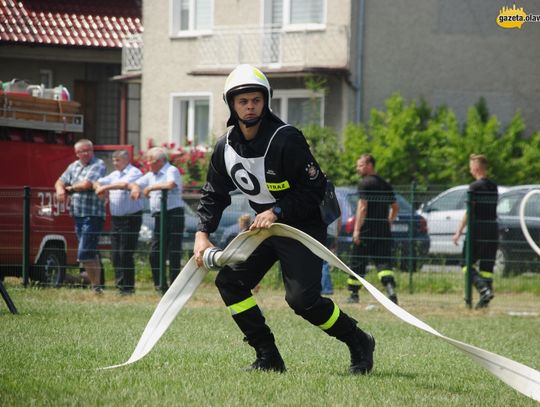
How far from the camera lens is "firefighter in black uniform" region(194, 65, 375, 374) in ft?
23.8

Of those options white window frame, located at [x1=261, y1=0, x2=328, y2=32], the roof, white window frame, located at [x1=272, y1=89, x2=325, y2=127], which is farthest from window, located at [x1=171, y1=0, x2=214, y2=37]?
the roof

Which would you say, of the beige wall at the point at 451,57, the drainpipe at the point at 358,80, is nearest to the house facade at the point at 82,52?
the drainpipe at the point at 358,80

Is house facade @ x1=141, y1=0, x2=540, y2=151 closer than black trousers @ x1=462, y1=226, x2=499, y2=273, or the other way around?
black trousers @ x1=462, y1=226, x2=499, y2=273

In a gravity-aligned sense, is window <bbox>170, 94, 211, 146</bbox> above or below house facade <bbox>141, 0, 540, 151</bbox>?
below

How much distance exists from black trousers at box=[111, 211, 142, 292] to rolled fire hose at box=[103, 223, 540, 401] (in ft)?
26.2

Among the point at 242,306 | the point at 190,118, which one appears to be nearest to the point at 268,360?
the point at 242,306

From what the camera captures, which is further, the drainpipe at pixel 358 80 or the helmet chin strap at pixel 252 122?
the drainpipe at pixel 358 80

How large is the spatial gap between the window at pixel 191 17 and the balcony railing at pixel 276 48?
0.78 meters

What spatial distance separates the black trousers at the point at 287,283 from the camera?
732 cm

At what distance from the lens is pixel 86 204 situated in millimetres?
15867

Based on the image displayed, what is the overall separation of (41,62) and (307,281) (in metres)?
30.5

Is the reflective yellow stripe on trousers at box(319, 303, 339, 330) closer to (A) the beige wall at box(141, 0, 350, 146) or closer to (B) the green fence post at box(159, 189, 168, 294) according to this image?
(B) the green fence post at box(159, 189, 168, 294)

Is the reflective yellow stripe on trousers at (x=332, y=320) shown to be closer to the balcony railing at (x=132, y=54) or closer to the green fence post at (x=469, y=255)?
the green fence post at (x=469, y=255)

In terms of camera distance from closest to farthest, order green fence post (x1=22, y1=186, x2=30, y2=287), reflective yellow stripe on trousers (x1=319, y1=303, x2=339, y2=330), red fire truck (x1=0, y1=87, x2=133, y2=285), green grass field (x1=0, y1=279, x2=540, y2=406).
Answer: green grass field (x1=0, y1=279, x2=540, y2=406), reflective yellow stripe on trousers (x1=319, y1=303, x2=339, y2=330), green fence post (x1=22, y1=186, x2=30, y2=287), red fire truck (x1=0, y1=87, x2=133, y2=285)
